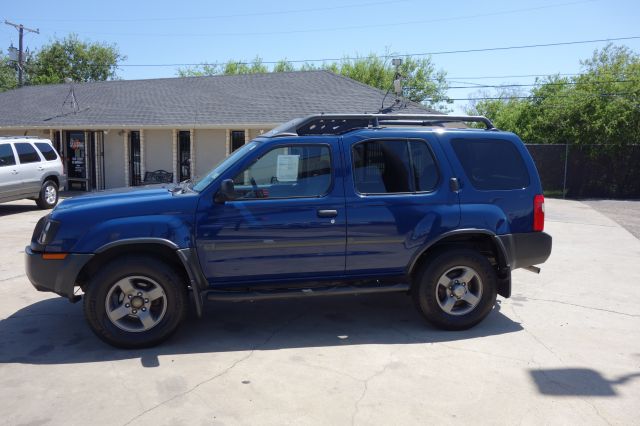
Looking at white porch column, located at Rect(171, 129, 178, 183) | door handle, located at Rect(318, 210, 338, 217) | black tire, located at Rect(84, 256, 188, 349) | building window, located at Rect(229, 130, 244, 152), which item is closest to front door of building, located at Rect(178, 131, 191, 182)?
white porch column, located at Rect(171, 129, 178, 183)

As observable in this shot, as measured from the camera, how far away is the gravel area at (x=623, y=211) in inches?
518

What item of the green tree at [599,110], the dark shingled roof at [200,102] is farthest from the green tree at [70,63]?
the green tree at [599,110]

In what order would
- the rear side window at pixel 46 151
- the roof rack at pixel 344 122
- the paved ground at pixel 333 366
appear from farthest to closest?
the rear side window at pixel 46 151 < the roof rack at pixel 344 122 < the paved ground at pixel 333 366

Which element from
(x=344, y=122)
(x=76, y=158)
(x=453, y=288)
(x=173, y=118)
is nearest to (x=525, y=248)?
(x=453, y=288)

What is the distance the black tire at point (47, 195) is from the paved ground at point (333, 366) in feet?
26.4

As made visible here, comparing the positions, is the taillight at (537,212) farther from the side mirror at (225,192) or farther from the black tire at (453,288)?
the side mirror at (225,192)

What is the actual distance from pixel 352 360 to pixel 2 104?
25.2 meters

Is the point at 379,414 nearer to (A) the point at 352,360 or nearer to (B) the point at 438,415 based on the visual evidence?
(B) the point at 438,415

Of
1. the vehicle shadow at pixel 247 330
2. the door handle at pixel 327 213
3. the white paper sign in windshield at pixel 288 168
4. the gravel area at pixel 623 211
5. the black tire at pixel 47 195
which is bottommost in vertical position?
the vehicle shadow at pixel 247 330

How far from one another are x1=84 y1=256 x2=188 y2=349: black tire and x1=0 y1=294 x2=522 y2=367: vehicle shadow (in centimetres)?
13

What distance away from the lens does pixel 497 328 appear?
539 cm

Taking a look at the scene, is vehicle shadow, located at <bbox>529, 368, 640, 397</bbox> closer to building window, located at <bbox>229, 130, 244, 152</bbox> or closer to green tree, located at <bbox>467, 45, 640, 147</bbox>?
building window, located at <bbox>229, 130, 244, 152</bbox>

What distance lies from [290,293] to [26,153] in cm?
1107

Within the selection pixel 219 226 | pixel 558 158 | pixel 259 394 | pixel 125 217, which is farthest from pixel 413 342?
pixel 558 158
